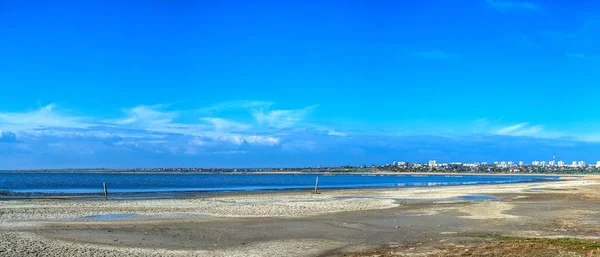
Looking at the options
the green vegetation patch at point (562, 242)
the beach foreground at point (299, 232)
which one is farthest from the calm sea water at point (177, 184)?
the green vegetation patch at point (562, 242)

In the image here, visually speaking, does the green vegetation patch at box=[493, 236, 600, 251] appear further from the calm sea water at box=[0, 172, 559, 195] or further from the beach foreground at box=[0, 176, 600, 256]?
the calm sea water at box=[0, 172, 559, 195]

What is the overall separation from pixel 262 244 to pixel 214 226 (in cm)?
524

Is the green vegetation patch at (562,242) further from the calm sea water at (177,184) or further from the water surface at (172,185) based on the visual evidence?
the calm sea water at (177,184)

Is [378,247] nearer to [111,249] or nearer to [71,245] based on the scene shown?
[111,249]

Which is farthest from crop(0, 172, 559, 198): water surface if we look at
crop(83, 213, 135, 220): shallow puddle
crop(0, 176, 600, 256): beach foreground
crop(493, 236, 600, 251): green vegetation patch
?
crop(493, 236, 600, 251): green vegetation patch

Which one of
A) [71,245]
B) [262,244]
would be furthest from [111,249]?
[262,244]

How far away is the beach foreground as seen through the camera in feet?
51.2

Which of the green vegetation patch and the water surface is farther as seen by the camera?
the water surface

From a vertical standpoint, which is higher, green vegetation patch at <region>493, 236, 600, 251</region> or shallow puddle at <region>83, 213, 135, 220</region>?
shallow puddle at <region>83, 213, 135, 220</region>

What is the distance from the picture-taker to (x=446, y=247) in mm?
16016

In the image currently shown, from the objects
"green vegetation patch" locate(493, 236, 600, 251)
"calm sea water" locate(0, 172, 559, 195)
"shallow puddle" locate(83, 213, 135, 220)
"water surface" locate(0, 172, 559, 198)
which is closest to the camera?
"green vegetation patch" locate(493, 236, 600, 251)

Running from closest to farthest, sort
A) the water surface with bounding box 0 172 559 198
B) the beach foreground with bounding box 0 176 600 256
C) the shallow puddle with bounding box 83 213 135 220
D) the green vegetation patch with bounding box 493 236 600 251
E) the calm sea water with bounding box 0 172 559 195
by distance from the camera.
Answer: the green vegetation patch with bounding box 493 236 600 251, the beach foreground with bounding box 0 176 600 256, the shallow puddle with bounding box 83 213 135 220, the water surface with bounding box 0 172 559 198, the calm sea water with bounding box 0 172 559 195

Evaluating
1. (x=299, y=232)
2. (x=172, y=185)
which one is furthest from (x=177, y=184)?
(x=299, y=232)

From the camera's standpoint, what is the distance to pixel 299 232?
20422 mm
